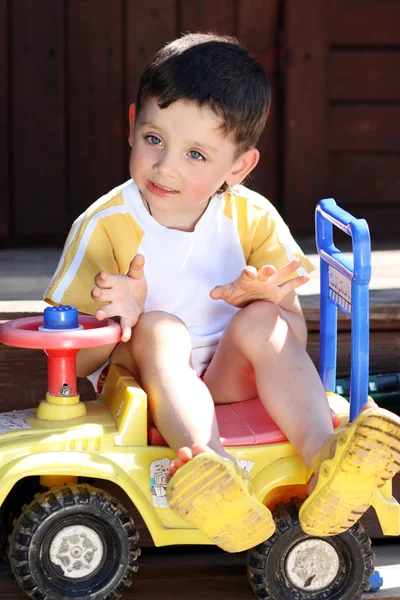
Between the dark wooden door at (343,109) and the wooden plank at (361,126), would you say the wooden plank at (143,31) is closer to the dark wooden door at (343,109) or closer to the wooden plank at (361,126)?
Answer: the dark wooden door at (343,109)

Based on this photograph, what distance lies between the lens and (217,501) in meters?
1.87

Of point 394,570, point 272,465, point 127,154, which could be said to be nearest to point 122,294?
point 272,465

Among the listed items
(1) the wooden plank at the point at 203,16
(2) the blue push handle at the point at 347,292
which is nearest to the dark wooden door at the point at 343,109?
(1) the wooden plank at the point at 203,16

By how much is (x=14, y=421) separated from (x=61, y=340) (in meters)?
0.24

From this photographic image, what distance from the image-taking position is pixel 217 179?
7.49 ft

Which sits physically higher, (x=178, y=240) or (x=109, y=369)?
(x=178, y=240)

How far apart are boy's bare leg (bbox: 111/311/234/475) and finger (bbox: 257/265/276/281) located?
17 centimetres

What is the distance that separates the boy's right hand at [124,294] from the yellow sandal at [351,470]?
0.44 metres

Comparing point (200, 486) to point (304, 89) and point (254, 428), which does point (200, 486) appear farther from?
point (304, 89)

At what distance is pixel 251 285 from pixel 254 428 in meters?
0.27

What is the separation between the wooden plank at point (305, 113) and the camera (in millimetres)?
4270

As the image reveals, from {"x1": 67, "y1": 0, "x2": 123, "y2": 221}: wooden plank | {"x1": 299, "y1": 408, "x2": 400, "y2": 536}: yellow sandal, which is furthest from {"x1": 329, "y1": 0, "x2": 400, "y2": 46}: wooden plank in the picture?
{"x1": 299, "y1": 408, "x2": 400, "y2": 536}: yellow sandal

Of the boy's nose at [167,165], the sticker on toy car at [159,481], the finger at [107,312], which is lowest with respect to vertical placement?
the sticker on toy car at [159,481]

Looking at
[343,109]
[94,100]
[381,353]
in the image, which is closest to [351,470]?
[381,353]
